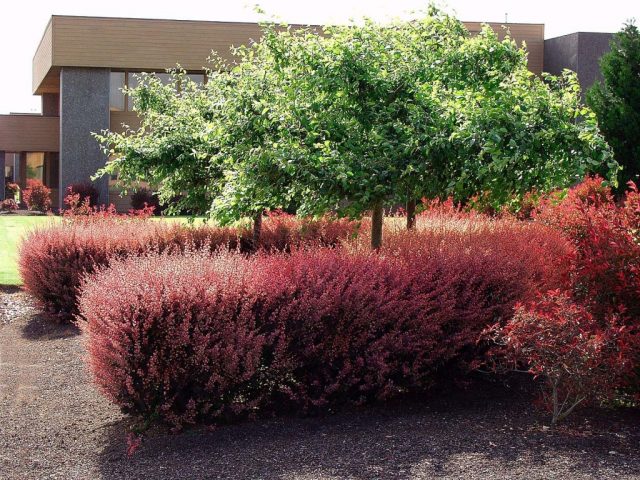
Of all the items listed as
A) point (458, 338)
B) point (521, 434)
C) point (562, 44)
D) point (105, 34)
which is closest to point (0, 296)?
point (458, 338)

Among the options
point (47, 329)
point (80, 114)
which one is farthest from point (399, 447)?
point (80, 114)

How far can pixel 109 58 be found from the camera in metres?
31.3

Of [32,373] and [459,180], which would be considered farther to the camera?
[32,373]

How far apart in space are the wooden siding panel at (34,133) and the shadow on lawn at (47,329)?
89.0ft

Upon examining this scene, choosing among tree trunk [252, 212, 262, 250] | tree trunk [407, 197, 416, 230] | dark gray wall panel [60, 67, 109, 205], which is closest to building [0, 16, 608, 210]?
dark gray wall panel [60, 67, 109, 205]

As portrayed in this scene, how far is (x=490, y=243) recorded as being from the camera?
25.5 feet

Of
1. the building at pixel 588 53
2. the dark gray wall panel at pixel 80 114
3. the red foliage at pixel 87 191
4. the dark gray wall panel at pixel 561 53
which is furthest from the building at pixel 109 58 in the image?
the building at pixel 588 53

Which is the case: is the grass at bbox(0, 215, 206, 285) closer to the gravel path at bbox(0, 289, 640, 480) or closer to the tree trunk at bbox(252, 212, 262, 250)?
the tree trunk at bbox(252, 212, 262, 250)

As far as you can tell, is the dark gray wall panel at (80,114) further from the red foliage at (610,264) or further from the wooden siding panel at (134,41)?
the red foliage at (610,264)

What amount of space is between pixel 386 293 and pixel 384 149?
Answer: 167 centimetres

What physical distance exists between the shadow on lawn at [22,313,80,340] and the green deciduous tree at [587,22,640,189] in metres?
11.3

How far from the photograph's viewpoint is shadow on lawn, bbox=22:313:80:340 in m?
9.38

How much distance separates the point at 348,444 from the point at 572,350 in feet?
5.04

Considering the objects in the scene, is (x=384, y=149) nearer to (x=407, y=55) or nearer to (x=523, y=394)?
(x=407, y=55)
